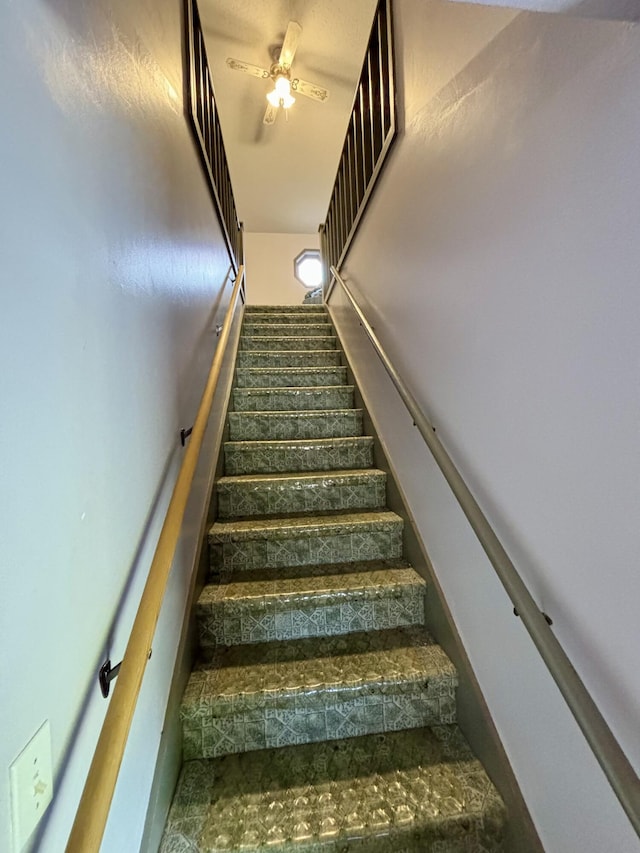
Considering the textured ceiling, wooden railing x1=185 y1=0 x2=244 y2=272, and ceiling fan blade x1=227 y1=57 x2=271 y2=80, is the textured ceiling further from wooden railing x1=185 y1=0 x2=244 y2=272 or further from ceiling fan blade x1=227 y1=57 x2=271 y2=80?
wooden railing x1=185 y1=0 x2=244 y2=272

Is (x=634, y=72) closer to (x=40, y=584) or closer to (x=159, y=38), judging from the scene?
(x=40, y=584)

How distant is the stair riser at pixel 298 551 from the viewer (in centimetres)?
164

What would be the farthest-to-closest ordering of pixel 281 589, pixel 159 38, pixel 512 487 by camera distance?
1. pixel 281 589
2. pixel 159 38
3. pixel 512 487

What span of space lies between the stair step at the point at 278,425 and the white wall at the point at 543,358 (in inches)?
40.7

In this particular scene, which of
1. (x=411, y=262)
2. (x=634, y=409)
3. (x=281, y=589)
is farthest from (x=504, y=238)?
(x=281, y=589)

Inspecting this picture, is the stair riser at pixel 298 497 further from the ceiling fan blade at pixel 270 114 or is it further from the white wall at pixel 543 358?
the ceiling fan blade at pixel 270 114

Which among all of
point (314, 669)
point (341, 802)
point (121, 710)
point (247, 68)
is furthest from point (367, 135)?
point (341, 802)

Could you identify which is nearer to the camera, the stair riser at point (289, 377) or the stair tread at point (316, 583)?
the stair tread at point (316, 583)

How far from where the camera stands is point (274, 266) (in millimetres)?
6340

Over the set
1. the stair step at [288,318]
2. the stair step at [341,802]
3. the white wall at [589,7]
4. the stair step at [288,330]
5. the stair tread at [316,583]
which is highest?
the stair step at [288,318]

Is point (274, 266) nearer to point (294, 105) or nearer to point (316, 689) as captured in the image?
point (294, 105)

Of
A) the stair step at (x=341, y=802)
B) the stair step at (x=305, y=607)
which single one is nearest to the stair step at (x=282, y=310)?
the stair step at (x=305, y=607)

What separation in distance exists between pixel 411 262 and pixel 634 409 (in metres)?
1.19

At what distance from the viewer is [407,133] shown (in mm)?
1670
